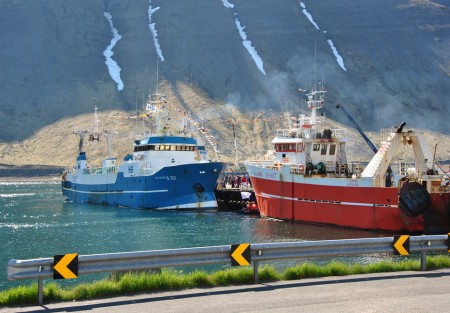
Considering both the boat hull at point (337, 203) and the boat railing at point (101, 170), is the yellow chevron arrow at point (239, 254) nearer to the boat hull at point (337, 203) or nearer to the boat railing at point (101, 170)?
the boat hull at point (337, 203)

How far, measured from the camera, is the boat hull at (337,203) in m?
35.9

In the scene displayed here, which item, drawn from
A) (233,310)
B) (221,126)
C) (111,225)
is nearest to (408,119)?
(221,126)

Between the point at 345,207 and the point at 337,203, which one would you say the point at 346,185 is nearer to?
the point at 345,207

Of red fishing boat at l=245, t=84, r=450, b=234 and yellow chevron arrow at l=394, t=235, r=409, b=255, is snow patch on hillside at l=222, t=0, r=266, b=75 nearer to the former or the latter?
red fishing boat at l=245, t=84, r=450, b=234

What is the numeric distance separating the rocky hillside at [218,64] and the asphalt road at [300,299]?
107 meters

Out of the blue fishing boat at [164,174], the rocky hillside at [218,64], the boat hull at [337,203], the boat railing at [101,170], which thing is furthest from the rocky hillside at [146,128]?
the boat hull at [337,203]

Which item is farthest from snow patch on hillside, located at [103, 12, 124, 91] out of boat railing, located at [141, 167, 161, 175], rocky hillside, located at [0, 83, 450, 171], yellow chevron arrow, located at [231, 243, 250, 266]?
yellow chevron arrow, located at [231, 243, 250, 266]

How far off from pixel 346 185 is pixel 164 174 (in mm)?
23056

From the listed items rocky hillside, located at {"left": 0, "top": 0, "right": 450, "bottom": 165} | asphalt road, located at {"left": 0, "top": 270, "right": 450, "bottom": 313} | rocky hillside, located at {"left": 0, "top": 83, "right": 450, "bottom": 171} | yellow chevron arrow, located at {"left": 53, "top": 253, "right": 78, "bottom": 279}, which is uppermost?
rocky hillside, located at {"left": 0, "top": 0, "right": 450, "bottom": 165}

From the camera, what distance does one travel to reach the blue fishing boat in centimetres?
5881

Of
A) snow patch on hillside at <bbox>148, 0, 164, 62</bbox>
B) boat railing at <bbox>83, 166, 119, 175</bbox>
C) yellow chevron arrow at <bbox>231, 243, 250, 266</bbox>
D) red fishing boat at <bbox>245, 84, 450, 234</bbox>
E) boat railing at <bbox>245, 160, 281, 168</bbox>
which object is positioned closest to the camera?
yellow chevron arrow at <bbox>231, 243, 250, 266</bbox>

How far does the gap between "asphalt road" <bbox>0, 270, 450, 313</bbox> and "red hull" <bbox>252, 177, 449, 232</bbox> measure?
2232 cm

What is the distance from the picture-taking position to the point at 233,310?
1165 centimetres

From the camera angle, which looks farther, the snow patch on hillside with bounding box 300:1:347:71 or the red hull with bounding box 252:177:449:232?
the snow patch on hillside with bounding box 300:1:347:71
